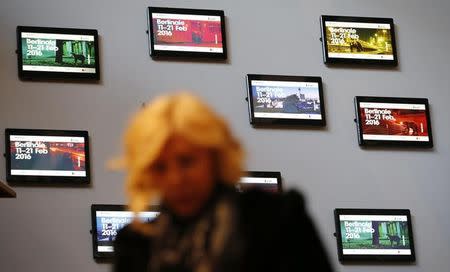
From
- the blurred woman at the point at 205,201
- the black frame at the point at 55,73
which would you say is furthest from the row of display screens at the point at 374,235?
the blurred woman at the point at 205,201

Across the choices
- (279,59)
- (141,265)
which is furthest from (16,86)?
(141,265)

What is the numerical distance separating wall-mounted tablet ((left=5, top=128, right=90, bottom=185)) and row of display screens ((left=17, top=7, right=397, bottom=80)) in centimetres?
43

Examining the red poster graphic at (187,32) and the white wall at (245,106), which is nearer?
the white wall at (245,106)

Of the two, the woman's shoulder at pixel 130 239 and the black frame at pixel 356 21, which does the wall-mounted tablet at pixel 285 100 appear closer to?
the black frame at pixel 356 21

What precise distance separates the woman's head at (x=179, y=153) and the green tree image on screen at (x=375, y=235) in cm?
486

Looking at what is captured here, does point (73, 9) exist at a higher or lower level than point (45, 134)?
higher

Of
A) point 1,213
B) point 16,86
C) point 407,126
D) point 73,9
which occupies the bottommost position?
point 1,213

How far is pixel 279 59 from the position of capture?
6.87 meters

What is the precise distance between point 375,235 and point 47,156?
2446mm

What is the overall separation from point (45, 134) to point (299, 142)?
1.84m

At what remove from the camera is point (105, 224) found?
246 inches

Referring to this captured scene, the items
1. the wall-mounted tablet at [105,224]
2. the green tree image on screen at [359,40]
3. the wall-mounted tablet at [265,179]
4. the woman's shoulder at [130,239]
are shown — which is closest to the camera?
the woman's shoulder at [130,239]

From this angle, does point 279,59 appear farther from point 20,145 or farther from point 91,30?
point 20,145

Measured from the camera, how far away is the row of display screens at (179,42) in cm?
649
